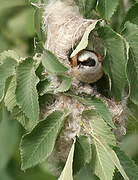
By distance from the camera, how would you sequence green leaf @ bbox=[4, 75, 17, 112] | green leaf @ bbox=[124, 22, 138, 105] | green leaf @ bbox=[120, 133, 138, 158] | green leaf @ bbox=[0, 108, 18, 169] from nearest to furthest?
green leaf @ bbox=[124, 22, 138, 105], green leaf @ bbox=[4, 75, 17, 112], green leaf @ bbox=[120, 133, 138, 158], green leaf @ bbox=[0, 108, 18, 169]

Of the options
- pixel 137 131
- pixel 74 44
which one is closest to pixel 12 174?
pixel 137 131

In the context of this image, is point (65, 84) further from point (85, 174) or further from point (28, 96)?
point (85, 174)

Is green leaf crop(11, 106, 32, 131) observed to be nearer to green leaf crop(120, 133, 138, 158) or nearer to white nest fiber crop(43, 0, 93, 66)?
white nest fiber crop(43, 0, 93, 66)

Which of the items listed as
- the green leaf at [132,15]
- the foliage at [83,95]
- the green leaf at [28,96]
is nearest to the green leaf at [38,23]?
the foliage at [83,95]

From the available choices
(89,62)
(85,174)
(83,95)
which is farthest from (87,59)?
(85,174)

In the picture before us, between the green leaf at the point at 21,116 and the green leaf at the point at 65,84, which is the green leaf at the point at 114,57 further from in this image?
the green leaf at the point at 21,116

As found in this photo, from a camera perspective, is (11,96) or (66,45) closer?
(11,96)

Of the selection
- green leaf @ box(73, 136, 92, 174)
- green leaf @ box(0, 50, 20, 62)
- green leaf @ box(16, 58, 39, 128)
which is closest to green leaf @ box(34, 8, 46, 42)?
green leaf @ box(0, 50, 20, 62)
